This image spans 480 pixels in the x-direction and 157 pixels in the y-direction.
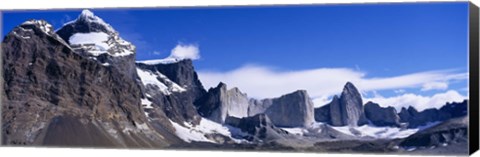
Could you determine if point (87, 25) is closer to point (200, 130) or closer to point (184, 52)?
point (184, 52)

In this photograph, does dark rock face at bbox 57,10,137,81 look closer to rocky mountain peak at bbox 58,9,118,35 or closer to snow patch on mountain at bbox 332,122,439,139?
rocky mountain peak at bbox 58,9,118,35

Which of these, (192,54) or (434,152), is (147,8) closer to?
(192,54)

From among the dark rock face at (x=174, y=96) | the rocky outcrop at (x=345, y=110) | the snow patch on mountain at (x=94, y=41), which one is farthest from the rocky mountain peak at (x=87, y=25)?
the rocky outcrop at (x=345, y=110)

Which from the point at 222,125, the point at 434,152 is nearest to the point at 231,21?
the point at 222,125

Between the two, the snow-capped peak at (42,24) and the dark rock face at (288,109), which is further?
the snow-capped peak at (42,24)

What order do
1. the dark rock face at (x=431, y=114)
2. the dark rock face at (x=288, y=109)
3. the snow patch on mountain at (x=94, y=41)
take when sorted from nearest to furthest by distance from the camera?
the dark rock face at (x=431, y=114)
the dark rock face at (x=288, y=109)
the snow patch on mountain at (x=94, y=41)

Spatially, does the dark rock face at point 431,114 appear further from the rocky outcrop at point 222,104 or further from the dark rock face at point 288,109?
the rocky outcrop at point 222,104
